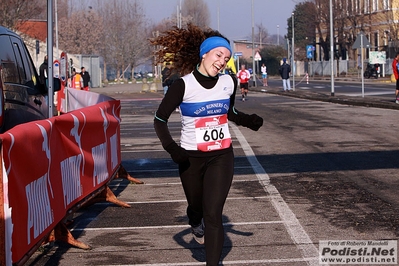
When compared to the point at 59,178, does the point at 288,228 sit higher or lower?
A: lower

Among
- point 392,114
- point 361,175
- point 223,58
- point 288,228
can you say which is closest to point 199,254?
point 288,228

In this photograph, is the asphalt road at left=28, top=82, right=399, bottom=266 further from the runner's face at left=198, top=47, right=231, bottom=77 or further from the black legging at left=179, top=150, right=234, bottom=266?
the runner's face at left=198, top=47, right=231, bottom=77

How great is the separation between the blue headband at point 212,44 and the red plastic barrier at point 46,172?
59.1 inches

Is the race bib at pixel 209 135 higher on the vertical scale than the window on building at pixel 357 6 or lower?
lower

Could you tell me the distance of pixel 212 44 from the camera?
6.11 meters

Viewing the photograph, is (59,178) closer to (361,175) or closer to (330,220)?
(330,220)

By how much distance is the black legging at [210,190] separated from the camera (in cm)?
575

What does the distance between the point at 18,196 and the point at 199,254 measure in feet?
6.23

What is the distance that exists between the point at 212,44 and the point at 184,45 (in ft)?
1.70

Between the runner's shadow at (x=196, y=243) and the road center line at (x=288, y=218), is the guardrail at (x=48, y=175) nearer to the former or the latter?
the runner's shadow at (x=196, y=243)

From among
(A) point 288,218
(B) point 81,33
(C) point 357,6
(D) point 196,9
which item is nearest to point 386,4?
(C) point 357,6

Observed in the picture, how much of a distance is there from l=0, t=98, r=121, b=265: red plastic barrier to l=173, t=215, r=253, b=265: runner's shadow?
1129 millimetres

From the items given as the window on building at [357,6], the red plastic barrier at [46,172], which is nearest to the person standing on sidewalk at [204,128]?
the red plastic barrier at [46,172]

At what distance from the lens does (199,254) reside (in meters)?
6.84
